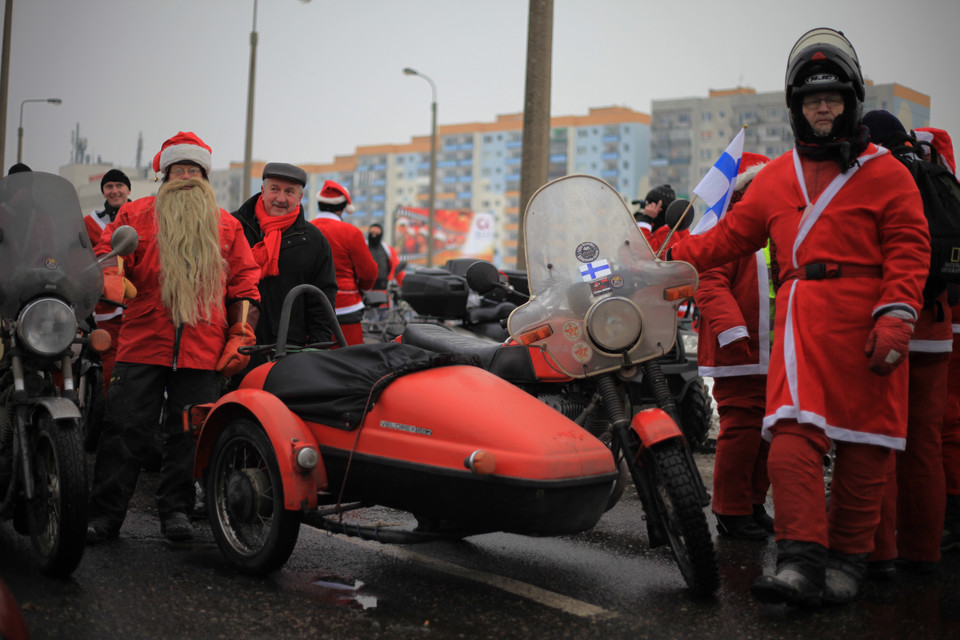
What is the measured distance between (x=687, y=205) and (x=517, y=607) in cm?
190

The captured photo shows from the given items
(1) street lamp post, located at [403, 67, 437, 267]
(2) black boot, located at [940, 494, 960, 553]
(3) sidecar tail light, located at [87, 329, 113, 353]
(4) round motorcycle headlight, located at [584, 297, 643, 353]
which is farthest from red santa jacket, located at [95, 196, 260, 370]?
(1) street lamp post, located at [403, 67, 437, 267]

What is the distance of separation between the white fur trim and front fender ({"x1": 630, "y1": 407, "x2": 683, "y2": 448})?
277cm

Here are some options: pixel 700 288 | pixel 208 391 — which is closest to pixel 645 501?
pixel 700 288

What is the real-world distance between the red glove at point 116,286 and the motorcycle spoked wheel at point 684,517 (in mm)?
2557

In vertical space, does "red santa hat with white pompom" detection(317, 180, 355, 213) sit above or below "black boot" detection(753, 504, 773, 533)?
above

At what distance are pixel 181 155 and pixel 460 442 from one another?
8.13 feet

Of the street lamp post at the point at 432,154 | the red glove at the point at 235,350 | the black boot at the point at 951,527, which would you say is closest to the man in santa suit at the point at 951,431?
the black boot at the point at 951,527

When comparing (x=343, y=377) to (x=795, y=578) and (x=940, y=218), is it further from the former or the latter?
(x=940, y=218)

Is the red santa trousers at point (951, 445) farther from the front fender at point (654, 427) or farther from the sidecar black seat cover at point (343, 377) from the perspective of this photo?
the sidecar black seat cover at point (343, 377)

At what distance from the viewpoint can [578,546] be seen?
502 centimetres

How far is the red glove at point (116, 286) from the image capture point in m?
4.71

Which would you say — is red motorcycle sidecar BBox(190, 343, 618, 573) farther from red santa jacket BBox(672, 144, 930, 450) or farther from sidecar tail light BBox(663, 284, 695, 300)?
red santa jacket BBox(672, 144, 930, 450)

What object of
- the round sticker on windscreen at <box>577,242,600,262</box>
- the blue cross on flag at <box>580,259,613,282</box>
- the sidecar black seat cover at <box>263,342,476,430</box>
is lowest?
the sidecar black seat cover at <box>263,342,476,430</box>

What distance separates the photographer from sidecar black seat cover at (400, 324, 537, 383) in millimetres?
4738
